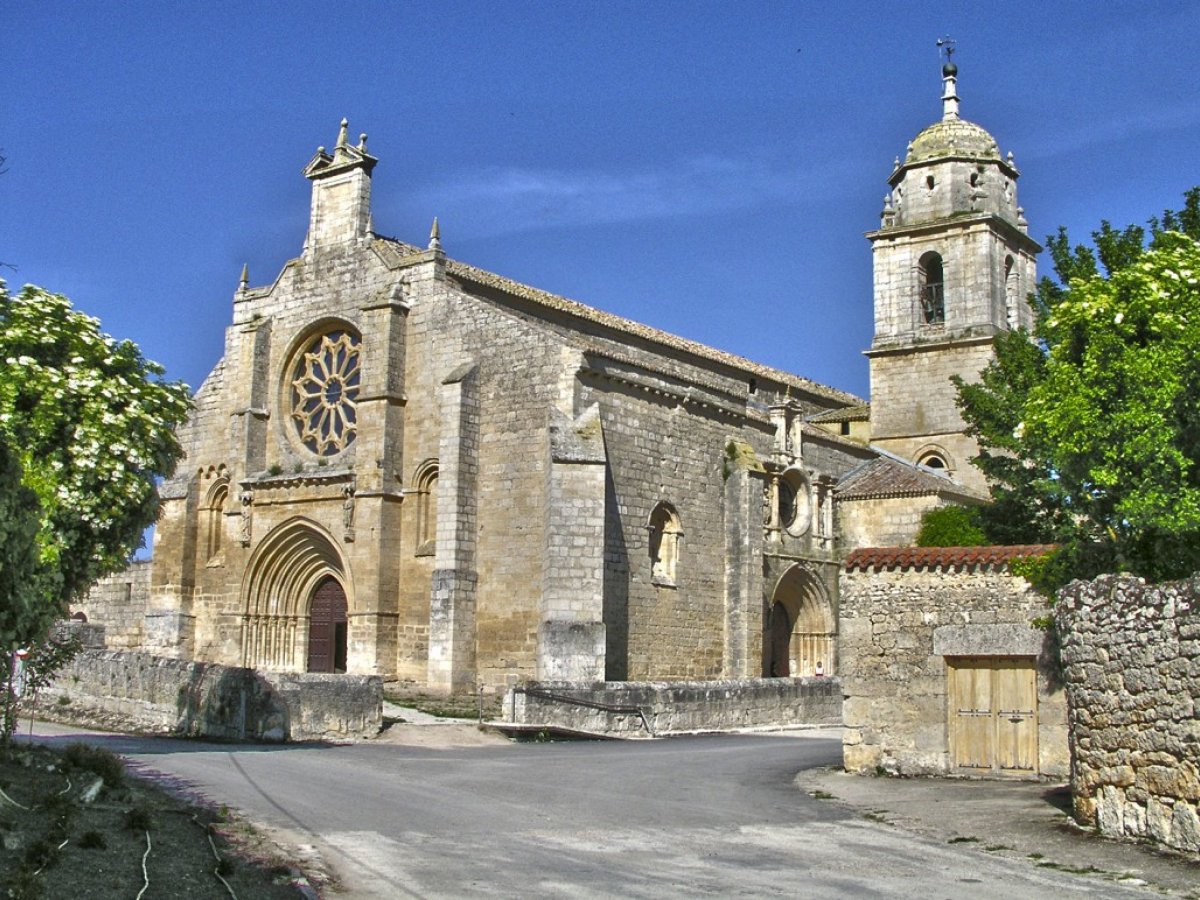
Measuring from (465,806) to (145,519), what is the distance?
5552 mm

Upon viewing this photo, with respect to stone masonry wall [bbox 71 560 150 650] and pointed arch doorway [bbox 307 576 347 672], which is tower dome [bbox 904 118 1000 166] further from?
stone masonry wall [bbox 71 560 150 650]

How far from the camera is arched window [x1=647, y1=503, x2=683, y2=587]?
2698cm

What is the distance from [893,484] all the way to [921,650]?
18337 millimetres

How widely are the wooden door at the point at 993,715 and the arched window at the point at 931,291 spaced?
1022 inches

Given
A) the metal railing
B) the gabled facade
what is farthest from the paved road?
the gabled facade

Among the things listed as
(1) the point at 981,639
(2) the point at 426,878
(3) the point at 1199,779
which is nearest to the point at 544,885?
(2) the point at 426,878

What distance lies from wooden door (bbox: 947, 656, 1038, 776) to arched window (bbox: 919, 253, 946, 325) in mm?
25952

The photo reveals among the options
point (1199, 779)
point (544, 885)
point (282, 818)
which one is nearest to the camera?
point (544, 885)

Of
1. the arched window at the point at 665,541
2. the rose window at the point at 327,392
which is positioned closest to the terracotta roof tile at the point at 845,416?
the arched window at the point at 665,541

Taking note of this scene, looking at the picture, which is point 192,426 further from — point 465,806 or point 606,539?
point 465,806

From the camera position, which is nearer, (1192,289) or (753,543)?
(1192,289)

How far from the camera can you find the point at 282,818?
10.7 metres

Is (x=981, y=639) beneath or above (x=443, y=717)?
above

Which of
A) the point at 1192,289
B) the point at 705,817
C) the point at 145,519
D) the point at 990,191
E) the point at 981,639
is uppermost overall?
the point at 990,191
